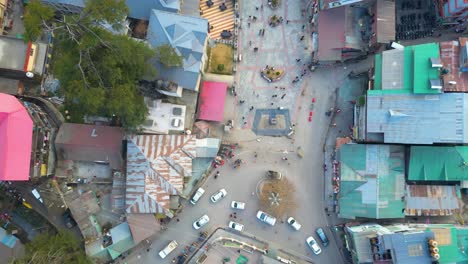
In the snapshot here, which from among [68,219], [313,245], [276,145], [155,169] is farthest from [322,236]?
[68,219]

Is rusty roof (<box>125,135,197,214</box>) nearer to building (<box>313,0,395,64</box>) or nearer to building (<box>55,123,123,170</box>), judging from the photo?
building (<box>55,123,123,170</box>)

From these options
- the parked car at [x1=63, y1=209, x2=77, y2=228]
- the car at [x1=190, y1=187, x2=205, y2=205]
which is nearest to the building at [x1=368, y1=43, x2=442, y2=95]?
the car at [x1=190, y1=187, x2=205, y2=205]

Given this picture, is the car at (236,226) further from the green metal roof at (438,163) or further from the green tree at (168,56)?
the green metal roof at (438,163)

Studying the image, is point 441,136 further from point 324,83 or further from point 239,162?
point 239,162

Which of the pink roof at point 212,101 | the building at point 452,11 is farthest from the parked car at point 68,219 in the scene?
the building at point 452,11

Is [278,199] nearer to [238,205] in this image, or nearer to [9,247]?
[238,205]
